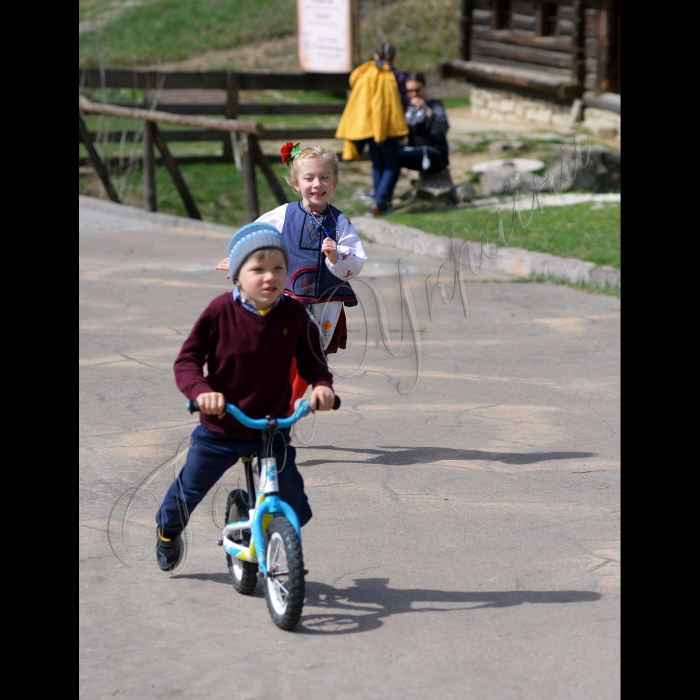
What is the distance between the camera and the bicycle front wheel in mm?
3043

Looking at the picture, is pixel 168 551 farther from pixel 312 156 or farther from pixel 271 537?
pixel 312 156

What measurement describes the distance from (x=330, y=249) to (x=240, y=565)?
1.44 metres

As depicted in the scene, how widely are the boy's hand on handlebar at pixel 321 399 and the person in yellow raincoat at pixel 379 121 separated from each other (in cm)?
876

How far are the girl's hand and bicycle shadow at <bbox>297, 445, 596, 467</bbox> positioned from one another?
1.03m

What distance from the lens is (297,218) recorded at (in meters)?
4.49

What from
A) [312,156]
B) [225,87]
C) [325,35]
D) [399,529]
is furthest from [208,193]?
[399,529]

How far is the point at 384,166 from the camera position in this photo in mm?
11922

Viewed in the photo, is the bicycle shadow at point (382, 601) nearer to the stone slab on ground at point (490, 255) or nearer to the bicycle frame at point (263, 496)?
the bicycle frame at point (263, 496)

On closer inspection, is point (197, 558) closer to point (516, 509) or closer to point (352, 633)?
point (352, 633)

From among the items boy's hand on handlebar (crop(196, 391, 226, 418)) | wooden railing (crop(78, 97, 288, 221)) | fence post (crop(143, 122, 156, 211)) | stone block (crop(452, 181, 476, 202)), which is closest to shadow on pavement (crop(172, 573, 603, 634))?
boy's hand on handlebar (crop(196, 391, 226, 418))

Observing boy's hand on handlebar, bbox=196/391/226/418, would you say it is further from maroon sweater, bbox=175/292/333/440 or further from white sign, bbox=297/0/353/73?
white sign, bbox=297/0/353/73

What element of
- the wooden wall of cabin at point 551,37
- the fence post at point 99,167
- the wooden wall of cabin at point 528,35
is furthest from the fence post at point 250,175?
the wooden wall of cabin at point 528,35

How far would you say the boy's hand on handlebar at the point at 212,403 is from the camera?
10.0 ft

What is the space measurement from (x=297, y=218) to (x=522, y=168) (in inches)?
385
